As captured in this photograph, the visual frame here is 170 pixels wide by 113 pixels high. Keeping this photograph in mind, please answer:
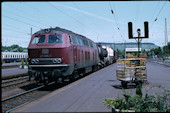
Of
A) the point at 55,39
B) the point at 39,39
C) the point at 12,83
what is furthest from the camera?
the point at 12,83

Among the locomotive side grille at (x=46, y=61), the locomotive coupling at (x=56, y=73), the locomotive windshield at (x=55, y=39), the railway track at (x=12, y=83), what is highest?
the locomotive windshield at (x=55, y=39)

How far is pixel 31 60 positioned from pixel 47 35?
1.88m

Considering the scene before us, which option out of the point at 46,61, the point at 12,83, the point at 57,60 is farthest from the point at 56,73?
the point at 12,83

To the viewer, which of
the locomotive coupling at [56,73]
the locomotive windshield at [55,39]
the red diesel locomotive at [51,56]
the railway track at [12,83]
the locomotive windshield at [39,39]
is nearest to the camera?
the locomotive coupling at [56,73]

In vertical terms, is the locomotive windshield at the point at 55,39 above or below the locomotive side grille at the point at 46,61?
above

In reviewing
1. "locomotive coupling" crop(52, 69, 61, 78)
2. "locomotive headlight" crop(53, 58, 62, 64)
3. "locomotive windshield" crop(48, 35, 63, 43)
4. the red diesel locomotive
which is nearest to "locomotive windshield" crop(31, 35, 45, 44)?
the red diesel locomotive

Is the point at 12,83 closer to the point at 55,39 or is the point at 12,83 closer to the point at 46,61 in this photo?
the point at 46,61

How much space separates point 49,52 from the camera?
11977 millimetres

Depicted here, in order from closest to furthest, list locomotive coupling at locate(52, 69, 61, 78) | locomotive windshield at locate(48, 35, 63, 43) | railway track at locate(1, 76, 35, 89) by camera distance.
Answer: locomotive coupling at locate(52, 69, 61, 78) → locomotive windshield at locate(48, 35, 63, 43) → railway track at locate(1, 76, 35, 89)

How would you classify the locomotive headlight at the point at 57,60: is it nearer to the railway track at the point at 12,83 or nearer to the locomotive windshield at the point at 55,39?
the locomotive windshield at the point at 55,39

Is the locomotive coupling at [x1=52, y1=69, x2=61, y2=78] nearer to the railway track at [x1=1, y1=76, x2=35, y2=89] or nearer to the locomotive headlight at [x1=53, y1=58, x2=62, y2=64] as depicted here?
the locomotive headlight at [x1=53, y1=58, x2=62, y2=64]

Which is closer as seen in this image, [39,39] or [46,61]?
[46,61]

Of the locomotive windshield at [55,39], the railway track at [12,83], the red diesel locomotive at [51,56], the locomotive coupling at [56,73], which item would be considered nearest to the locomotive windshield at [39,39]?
the red diesel locomotive at [51,56]

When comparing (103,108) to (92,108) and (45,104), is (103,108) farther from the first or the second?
(45,104)
